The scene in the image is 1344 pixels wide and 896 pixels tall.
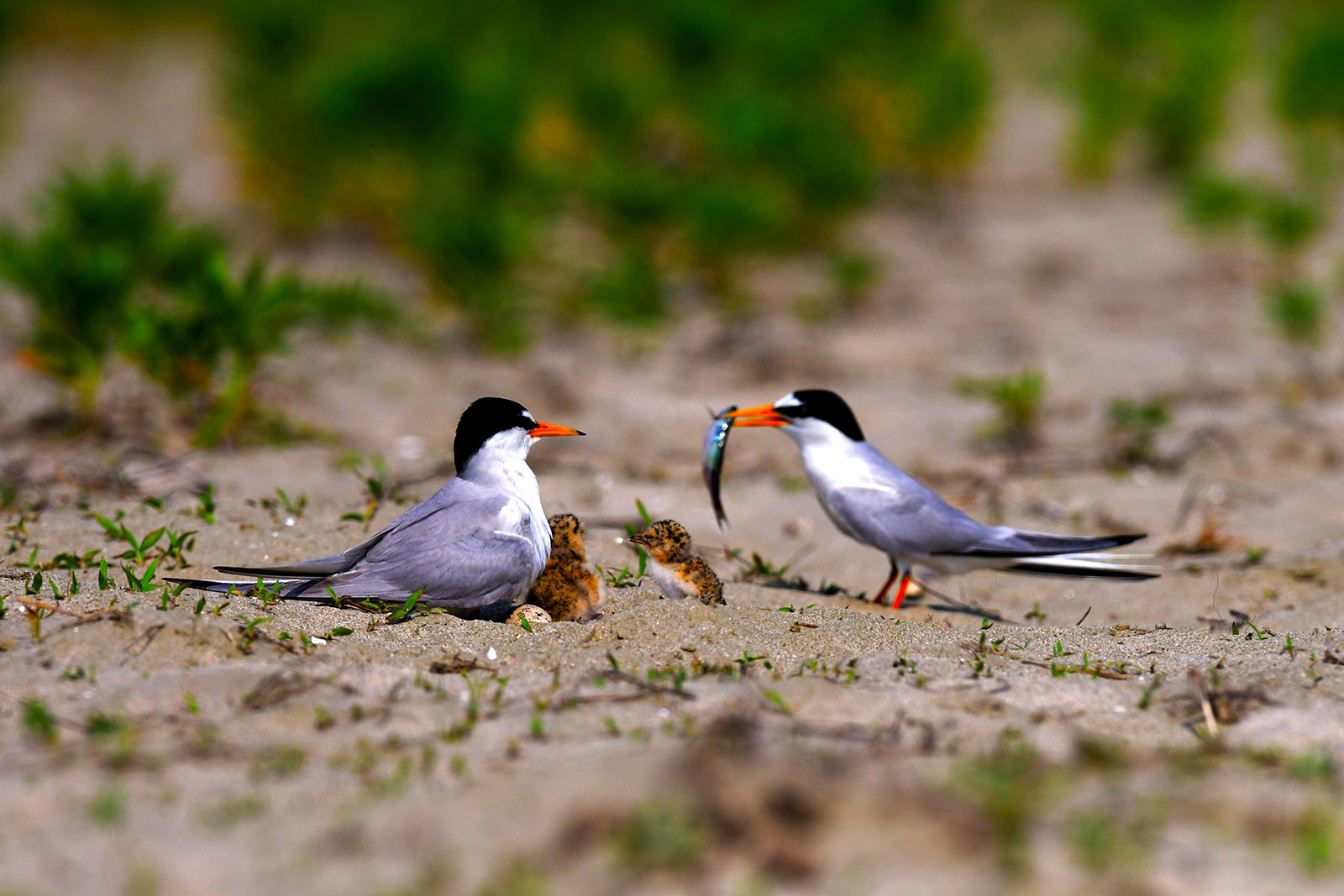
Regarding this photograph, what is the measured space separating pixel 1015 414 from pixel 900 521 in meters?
2.70

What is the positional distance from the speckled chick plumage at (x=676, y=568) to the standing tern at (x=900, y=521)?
0.70m

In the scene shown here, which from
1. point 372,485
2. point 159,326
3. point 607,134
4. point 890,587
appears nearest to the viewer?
point 890,587

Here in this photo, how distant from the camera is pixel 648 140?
10844 mm

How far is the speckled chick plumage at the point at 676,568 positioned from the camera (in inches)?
141

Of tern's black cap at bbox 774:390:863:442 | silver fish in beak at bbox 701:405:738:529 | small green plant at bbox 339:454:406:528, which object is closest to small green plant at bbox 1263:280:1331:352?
tern's black cap at bbox 774:390:863:442

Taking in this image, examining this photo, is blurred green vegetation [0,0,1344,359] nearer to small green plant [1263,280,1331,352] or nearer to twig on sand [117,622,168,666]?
small green plant [1263,280,1331,352]

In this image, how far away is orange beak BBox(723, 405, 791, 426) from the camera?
14.4ft

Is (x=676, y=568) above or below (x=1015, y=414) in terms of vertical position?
below

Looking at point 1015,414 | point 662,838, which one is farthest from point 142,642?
point 1015,414

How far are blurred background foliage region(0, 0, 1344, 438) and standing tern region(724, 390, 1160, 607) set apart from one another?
300 cm

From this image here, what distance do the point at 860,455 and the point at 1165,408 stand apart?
10.9 ft

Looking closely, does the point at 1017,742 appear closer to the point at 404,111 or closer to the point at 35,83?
the point at 404,111

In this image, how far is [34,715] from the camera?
2438mm

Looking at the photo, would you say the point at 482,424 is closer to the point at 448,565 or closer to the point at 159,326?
the point at 448,565
